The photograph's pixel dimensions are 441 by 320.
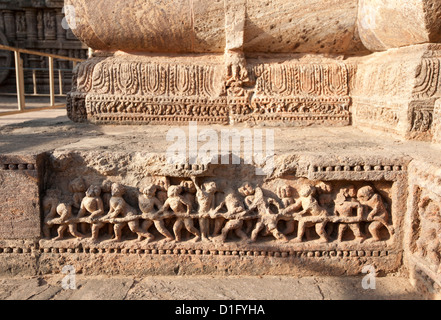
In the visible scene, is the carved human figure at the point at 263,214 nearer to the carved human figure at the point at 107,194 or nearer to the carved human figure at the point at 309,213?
the carved human figure at the point at 309,213

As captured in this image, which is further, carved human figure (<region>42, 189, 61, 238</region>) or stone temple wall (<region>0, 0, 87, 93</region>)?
stone temple wall (<region>0, 0, 87, 93</region>)

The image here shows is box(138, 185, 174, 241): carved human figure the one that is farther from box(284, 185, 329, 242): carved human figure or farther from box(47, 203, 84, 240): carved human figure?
box(284, 185, 329, 242): carved human figure

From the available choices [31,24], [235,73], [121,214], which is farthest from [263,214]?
[31,24]

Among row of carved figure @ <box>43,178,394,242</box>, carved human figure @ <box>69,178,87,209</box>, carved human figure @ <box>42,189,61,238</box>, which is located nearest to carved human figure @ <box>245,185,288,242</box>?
row of carved figure @ <box>43,178,394,242</box>

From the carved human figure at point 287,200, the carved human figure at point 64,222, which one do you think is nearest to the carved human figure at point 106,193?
the carved human figure at point 64,222

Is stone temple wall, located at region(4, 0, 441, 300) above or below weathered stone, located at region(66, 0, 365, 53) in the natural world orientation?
below

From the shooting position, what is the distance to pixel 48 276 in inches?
99.8

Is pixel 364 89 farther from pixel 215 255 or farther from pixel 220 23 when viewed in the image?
pixel 215 255

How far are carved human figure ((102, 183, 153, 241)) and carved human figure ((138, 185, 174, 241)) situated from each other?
0.05m

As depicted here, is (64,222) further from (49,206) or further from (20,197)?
(20,197)

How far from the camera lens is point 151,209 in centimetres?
251

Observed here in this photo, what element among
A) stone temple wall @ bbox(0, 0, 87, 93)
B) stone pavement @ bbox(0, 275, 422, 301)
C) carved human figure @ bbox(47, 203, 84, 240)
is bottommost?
stone pavement @ bbox(0, 275, 422, 301)

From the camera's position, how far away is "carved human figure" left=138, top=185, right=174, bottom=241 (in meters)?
2.49

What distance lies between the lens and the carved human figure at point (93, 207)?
98.1 inches
